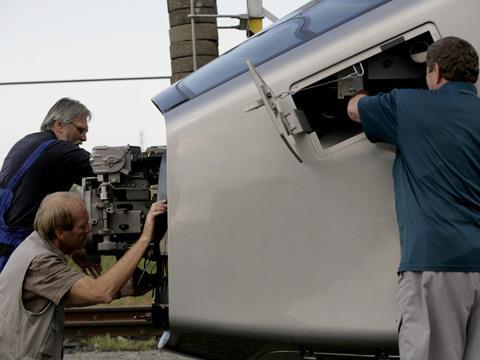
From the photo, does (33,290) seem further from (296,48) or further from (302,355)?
(296,48)

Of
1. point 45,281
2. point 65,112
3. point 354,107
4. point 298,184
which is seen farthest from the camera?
point 65,112

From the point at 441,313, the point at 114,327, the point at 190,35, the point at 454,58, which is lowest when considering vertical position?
the point at 114,327

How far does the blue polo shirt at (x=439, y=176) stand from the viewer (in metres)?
2.89

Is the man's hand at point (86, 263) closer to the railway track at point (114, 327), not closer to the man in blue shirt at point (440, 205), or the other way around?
the man in blue shirt at point (440, 205)

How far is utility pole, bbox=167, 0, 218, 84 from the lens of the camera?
780 cm

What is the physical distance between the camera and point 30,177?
180 inches

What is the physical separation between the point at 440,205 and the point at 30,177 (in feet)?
8.33

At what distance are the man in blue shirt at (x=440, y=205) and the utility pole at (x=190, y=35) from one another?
193 inches

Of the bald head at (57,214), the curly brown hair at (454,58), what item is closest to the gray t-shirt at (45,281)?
the bald head at (57,214)

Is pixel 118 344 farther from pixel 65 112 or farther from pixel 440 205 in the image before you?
pixel 440 205

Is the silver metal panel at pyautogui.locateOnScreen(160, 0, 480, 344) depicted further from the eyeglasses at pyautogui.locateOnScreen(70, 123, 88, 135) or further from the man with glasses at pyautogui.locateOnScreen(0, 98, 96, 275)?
the eyeglasses at pyautogui.locateOnScreen(70, 123, 88, 135)

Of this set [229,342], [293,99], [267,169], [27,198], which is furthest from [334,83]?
[27,198]

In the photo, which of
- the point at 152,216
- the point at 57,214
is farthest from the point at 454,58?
the point at 57,214

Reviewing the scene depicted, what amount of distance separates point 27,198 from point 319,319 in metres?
2.10
